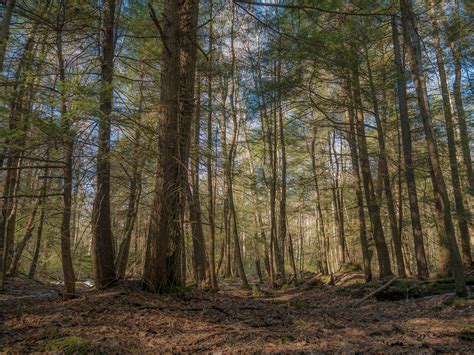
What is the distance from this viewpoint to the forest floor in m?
3.27

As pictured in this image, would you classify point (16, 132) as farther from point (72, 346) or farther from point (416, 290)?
point (416, 290)

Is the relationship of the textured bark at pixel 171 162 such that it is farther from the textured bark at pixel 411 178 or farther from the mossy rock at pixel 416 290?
the textured bark at pixel 411 178

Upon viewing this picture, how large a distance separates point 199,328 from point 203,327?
0.18 feet

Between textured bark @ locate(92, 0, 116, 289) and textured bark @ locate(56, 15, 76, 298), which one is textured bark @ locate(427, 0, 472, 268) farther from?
textured bark @ locate(56, 15, 76, 298)

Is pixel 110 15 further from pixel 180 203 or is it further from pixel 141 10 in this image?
pixel 180 203

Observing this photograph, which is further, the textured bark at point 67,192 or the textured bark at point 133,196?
the textured bark at point 133,196

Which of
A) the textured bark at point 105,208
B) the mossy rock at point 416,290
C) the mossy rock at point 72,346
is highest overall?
the textured bark at point 105,208

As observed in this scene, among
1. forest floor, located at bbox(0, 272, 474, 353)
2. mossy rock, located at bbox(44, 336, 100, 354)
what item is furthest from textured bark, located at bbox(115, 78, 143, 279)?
mossy rock, located at bbox(44, 336, 100, 354)

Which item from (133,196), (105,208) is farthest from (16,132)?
(105,208)

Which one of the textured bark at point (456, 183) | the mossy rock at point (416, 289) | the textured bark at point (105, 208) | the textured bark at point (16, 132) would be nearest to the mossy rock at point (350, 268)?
the textured bark at point (456, 183)

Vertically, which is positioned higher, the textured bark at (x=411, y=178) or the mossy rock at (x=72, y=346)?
the textured bark at (x=411, y=178)

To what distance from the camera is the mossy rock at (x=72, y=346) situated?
2986 millimetres

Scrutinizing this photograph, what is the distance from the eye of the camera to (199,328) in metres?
3.99

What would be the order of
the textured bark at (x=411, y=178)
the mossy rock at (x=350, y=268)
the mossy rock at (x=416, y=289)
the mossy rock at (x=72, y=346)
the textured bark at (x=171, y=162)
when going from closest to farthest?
the mossy rock at (x=72, y=346) → the textured bark at (x=171, y=162) → the mossy rock at (x=416, y=289) → the textured bark at (x=411, y=178) → the mossy rock at (x=350, y=268)
